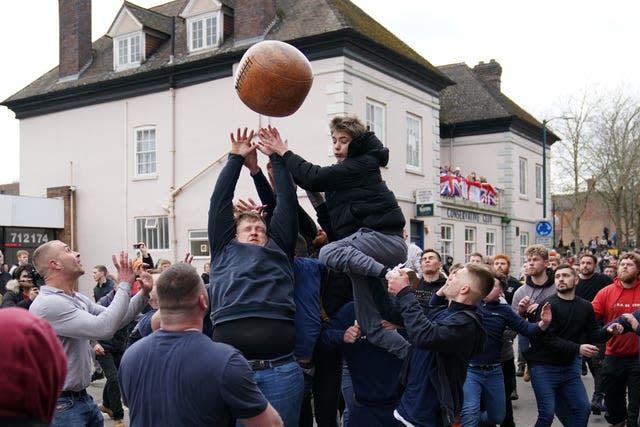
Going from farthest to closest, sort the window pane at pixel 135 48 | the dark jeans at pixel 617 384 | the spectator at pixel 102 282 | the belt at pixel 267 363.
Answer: the window pane at pixel 135 48
the spectator at pixel 102 282
the dark jeans at pixel 617 384
the belt at pixel 267 363

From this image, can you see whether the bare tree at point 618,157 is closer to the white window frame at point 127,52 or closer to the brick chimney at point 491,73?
the brick chimney at point 491,73

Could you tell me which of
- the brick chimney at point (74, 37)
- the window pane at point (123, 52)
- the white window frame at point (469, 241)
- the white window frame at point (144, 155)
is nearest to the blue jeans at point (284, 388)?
the white window frame at point (144, 155)

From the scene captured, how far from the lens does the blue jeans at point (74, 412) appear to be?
4633 millimetres

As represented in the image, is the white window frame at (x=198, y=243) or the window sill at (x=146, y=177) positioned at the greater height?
the window sill at (x=146, y=177)

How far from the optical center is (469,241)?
26.6m

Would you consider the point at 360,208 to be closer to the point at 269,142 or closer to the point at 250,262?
the point at 269,142

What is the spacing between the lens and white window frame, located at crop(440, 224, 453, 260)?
79.3 feet

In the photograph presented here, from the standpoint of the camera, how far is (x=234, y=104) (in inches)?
827

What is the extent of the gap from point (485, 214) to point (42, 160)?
17.7 metres

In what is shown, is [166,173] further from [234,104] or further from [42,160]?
[42,160]

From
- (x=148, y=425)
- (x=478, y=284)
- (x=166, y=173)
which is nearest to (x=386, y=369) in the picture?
(x=478, y=284)

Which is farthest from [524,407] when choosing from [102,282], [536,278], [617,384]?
[102,282]

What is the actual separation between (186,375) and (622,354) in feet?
20.5

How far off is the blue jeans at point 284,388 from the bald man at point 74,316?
3.98ft
